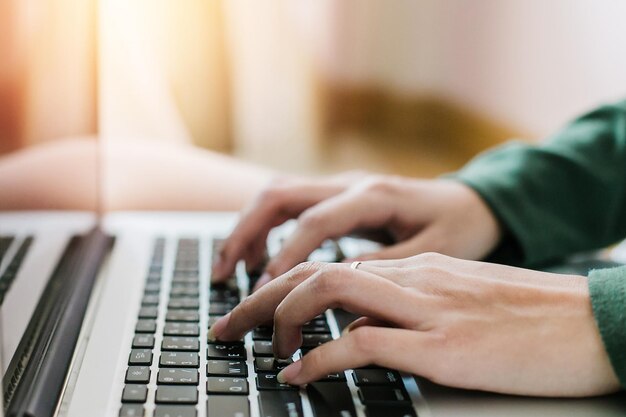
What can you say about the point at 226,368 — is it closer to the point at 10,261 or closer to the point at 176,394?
the point at 176,394

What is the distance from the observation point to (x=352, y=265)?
0.51 m

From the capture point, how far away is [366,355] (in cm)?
45

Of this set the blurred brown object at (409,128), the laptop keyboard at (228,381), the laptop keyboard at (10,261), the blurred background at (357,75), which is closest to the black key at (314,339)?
the laptop keyboard at (228,381)

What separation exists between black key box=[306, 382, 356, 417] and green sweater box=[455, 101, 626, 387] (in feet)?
1.05

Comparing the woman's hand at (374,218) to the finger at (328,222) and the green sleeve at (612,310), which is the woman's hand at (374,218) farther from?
the green sleeve at (612,310)

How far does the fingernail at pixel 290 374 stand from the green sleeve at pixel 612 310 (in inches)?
7.7

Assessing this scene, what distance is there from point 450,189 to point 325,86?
1.20 metres

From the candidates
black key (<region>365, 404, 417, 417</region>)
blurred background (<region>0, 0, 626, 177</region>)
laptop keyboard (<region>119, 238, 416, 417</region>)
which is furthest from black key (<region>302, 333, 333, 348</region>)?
blurred background (<region>0, 0, 626, 177</region>)

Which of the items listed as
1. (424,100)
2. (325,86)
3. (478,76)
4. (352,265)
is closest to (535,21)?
(478,76)

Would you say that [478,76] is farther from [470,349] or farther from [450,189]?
[470,349]

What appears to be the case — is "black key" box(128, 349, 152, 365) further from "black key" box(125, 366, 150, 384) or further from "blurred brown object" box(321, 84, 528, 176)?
"blurred brown object" box(321, 84, 528, 176)

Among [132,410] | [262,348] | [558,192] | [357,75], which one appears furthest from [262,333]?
[357,75]

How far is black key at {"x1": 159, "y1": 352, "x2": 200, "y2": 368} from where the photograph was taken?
48 cm

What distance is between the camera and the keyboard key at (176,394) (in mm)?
435
